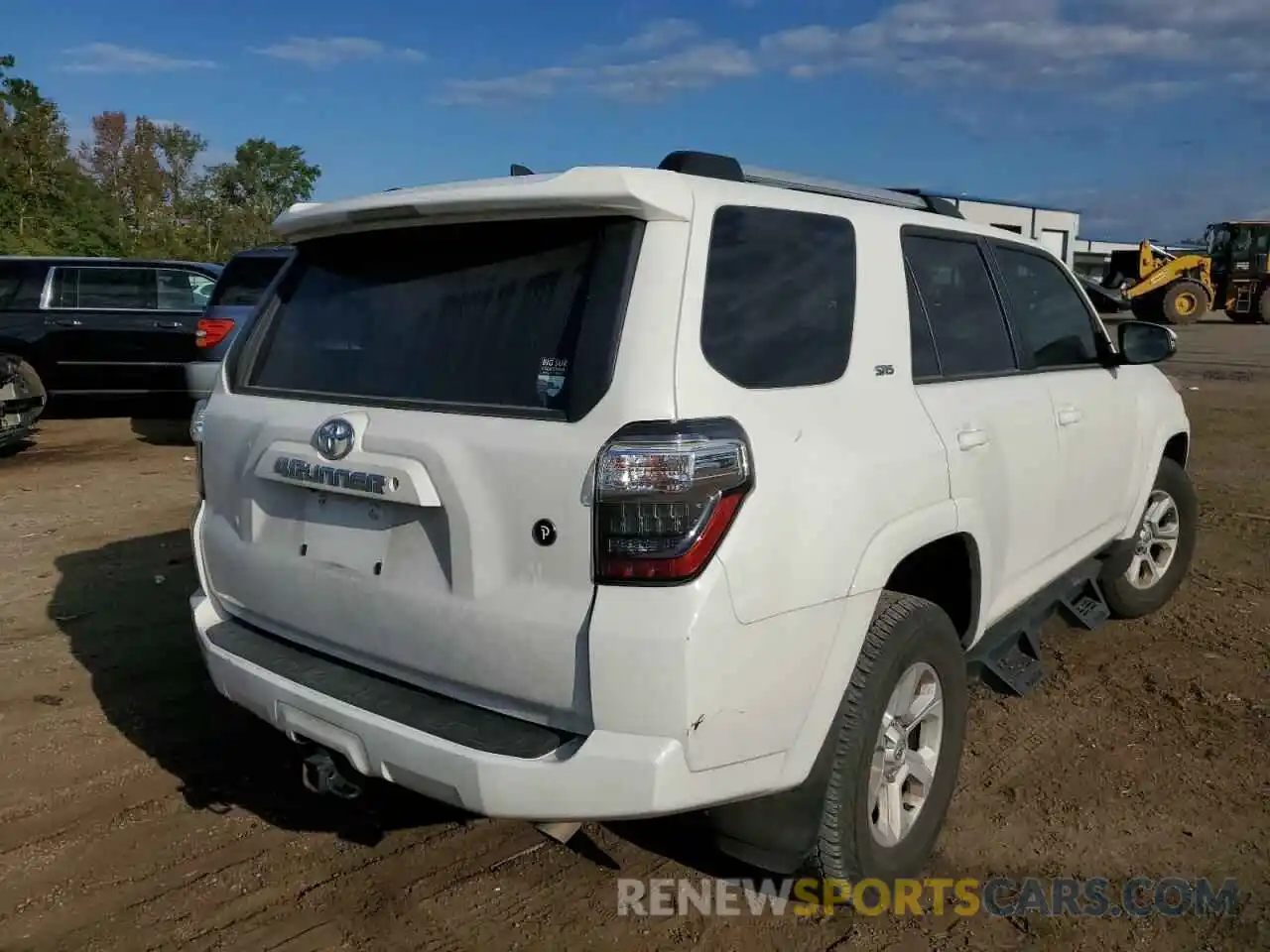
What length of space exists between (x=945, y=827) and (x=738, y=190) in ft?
6.83

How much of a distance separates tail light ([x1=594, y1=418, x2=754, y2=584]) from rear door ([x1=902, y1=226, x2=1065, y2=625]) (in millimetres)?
1023

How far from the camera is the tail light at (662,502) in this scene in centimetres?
222

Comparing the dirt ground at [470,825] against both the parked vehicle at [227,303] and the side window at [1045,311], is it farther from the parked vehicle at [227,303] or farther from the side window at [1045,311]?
the parked vehicle at [227,303]

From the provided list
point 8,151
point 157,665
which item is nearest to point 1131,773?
point 157,665

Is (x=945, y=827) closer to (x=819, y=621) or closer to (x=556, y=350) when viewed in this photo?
(x=819, y=621)

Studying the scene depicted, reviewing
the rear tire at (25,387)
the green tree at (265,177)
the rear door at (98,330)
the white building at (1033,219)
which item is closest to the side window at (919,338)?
the rear tire at (25,387)

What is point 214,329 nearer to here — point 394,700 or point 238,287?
point 238,287

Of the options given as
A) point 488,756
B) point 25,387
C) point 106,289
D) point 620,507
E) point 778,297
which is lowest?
point 488,756

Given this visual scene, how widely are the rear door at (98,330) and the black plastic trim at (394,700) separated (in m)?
9.77

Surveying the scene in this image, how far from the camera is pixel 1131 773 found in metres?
3.67

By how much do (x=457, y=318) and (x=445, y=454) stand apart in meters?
0.41

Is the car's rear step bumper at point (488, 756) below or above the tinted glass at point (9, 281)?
below

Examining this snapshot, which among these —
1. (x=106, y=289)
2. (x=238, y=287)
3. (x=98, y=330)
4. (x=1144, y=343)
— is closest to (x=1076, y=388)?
(x=1144, y=343)

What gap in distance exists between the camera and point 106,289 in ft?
38.5
